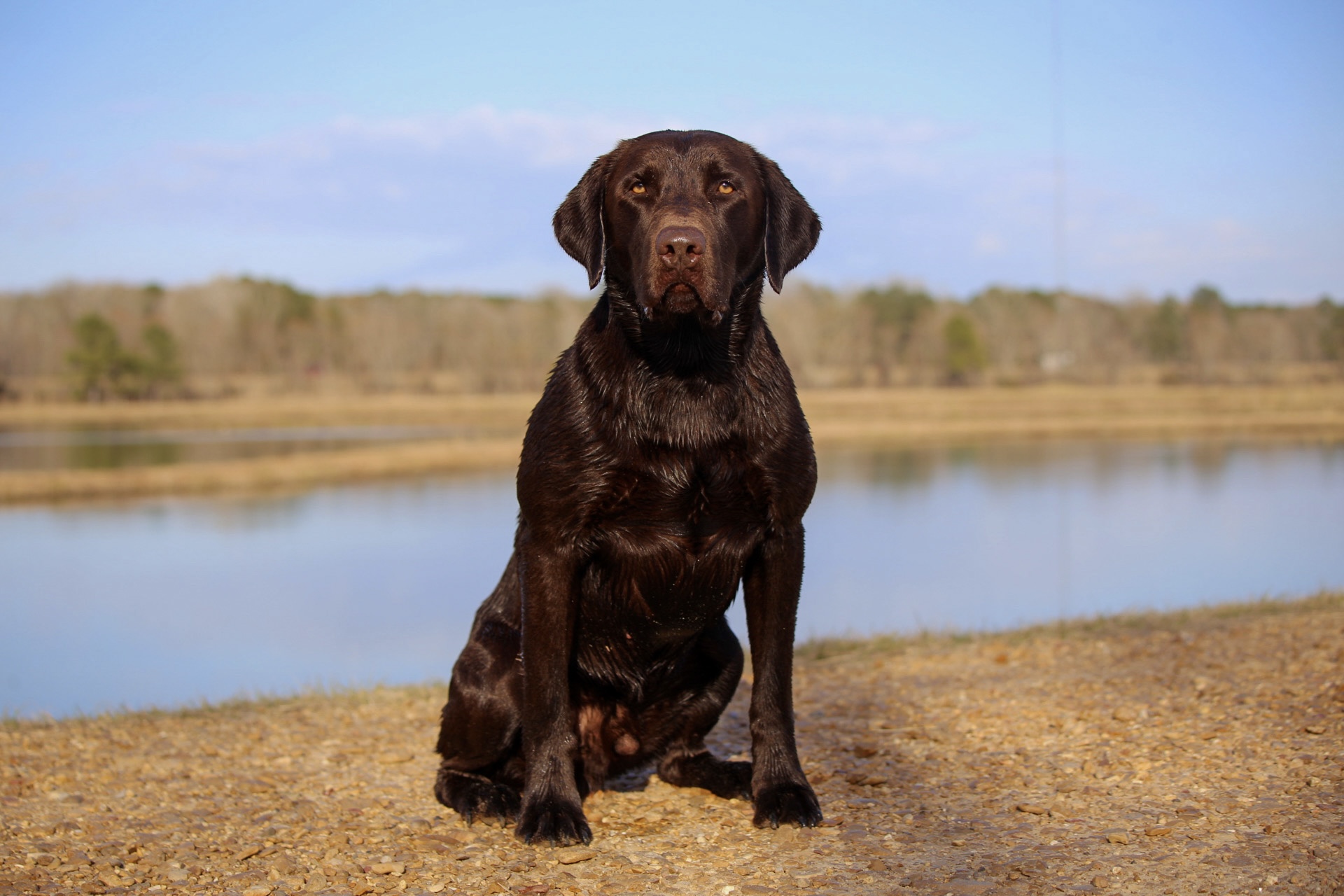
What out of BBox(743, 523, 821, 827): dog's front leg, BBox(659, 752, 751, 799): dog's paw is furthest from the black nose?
BBox(659, 752, 751, 799): dog's paw

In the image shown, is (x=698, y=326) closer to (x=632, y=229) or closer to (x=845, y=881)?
(x=632, y=229)

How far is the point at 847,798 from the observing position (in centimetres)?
411

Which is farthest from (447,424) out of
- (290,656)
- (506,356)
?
(290,656)

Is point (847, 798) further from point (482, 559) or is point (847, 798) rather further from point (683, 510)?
point (482, 559)

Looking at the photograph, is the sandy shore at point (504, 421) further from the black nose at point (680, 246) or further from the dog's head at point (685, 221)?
the black nose at point (680, 246)

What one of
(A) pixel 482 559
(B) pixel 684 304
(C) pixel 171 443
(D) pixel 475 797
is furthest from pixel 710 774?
(C) pixel 171 443

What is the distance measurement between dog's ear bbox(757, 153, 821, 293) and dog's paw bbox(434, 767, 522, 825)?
206 centimetres

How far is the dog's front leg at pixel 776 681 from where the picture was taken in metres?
3.76

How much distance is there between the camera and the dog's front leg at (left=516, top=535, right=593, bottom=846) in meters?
3.68

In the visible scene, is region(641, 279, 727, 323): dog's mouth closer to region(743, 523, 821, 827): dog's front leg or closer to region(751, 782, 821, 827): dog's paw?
region(743, 523, 821, 827): dog's front leg

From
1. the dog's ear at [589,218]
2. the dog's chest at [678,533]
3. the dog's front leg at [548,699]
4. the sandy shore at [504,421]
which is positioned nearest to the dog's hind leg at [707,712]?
the dog's chest at [678,533]

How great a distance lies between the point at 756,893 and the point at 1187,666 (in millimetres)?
3423

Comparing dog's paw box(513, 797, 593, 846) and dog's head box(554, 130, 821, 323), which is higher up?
dog's head box(554, 130, 821, 323)

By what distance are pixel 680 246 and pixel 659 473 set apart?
73 cm
